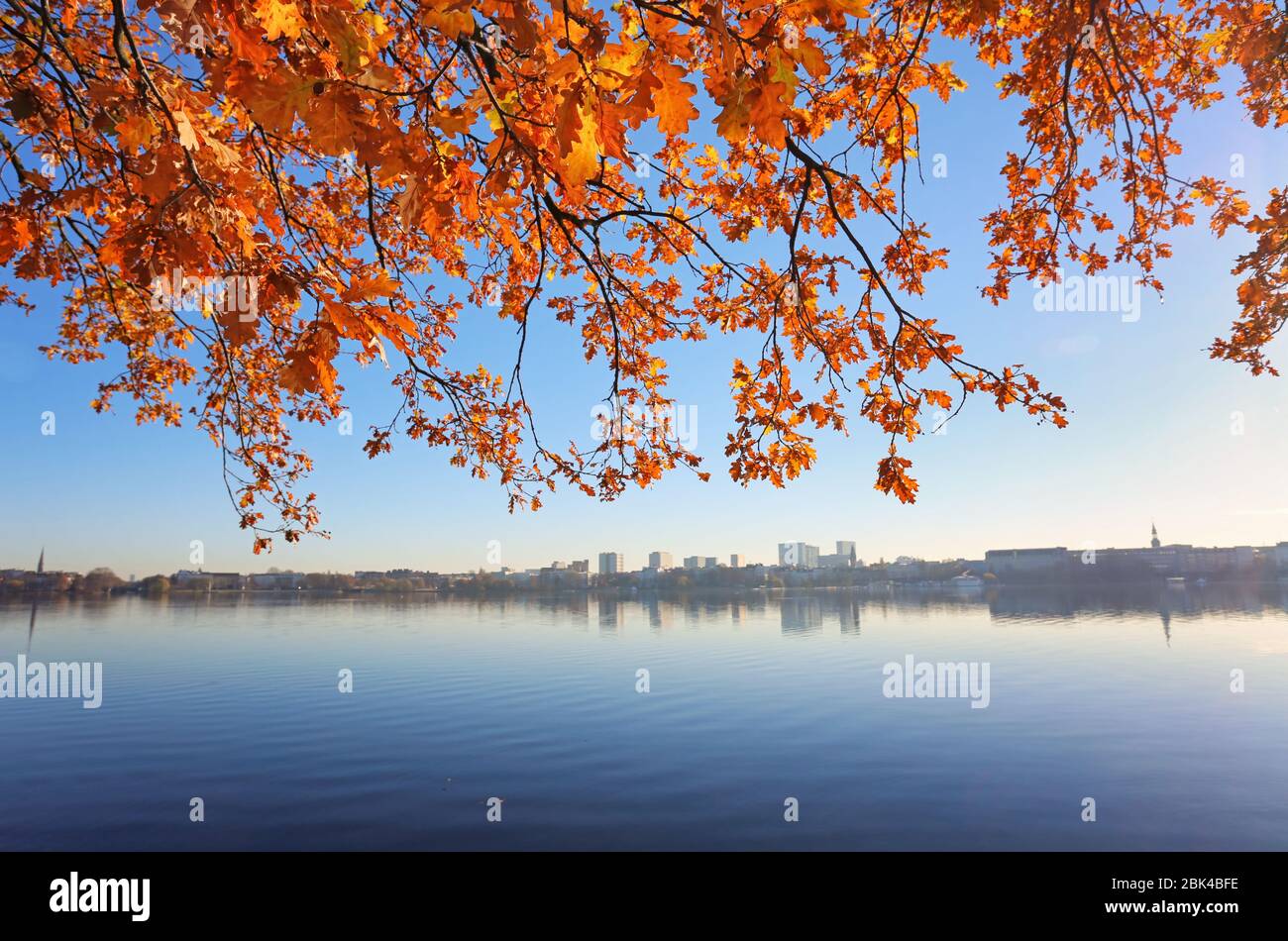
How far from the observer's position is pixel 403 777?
61.8 feet

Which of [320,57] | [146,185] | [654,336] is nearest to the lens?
[146,185]

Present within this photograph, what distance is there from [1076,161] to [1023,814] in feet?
53.4

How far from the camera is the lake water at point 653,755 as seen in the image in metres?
15.2

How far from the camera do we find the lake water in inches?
599

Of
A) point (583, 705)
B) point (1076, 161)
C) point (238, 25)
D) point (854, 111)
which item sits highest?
point (854, 111)

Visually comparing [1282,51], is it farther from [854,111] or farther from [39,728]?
[39,728]

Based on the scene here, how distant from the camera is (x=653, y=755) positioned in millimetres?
21266
